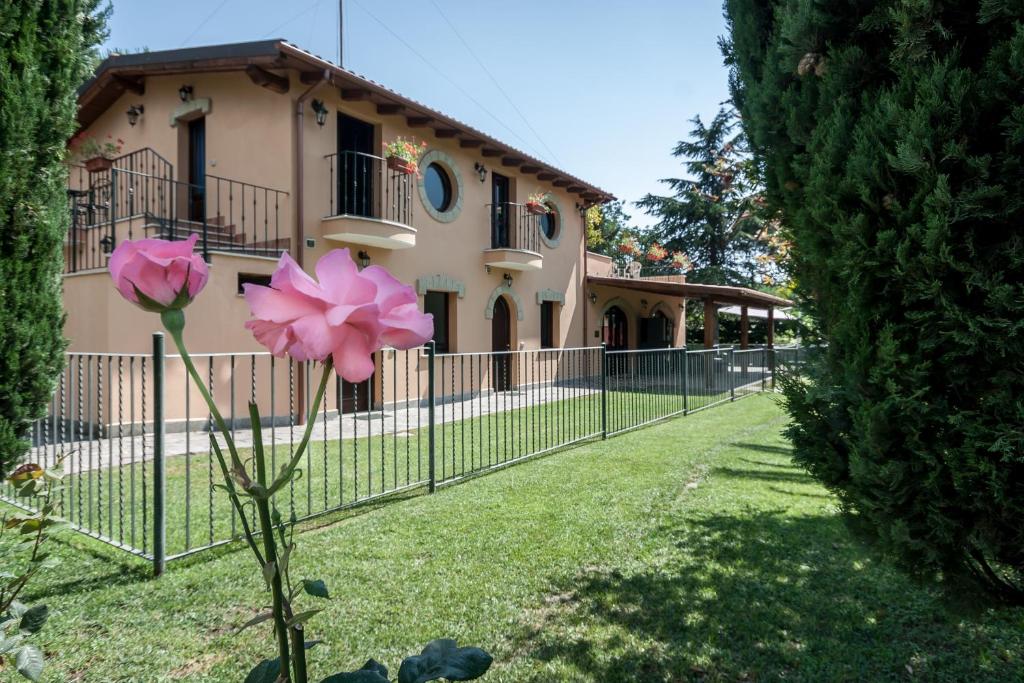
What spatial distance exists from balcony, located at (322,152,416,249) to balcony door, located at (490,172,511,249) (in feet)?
9.69

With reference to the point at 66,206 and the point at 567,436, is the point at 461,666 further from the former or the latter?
the point at 567,436

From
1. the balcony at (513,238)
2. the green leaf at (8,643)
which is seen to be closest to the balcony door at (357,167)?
the balcony at (513,238)

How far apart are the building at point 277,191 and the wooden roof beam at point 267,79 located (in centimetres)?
3

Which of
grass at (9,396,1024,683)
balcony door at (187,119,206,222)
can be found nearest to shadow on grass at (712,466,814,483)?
grass at (9,396,1024,683)

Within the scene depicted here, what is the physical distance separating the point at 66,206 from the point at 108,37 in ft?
3.64

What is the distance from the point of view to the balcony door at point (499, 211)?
49.8 feet

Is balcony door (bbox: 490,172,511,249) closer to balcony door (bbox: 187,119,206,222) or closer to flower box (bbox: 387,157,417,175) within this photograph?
flower box (bbox: 387,157,417,175)

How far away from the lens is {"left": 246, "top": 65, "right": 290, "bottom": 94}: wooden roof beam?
9.91 metres

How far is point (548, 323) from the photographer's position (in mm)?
18000

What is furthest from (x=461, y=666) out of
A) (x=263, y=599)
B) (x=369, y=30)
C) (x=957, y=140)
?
(x=369, y=30)

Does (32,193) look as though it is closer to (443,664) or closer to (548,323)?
(443,664)

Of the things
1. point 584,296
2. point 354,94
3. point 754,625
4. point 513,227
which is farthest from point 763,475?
point 584,296

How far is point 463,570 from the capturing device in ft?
12.0

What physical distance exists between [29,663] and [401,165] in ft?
36.3
